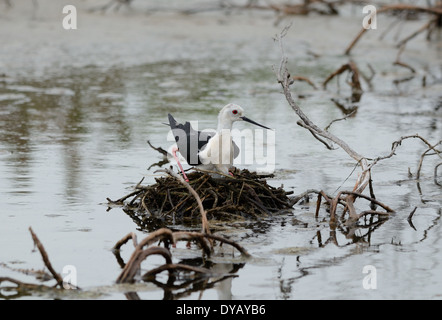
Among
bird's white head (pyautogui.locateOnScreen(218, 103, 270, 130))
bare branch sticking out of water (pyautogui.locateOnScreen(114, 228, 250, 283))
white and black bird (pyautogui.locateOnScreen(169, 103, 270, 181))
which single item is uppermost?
bird's white head (pyautogui.locateOnScreen(218, 103, 270, 130))

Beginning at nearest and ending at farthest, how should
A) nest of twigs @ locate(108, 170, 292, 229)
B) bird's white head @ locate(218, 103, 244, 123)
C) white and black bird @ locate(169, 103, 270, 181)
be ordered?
nest of twigs @ locate(108, 170, 292, 229) → white and black bird @ locate(169, 103, 270, 181) → bird's white head @ locate(218, 103, 244, 123)

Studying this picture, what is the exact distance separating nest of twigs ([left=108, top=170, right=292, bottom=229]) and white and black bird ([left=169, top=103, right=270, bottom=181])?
0.09 metres

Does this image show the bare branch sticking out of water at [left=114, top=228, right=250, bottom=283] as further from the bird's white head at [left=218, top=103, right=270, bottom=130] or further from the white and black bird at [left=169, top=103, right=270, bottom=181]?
the bird's white head at [left=218, top=103, right=270, bottom=130]

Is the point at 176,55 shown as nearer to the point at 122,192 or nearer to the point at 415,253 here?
the point at 122,192

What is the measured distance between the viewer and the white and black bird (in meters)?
6.53

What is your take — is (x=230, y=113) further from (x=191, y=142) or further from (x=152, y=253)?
(x=152, y=253)

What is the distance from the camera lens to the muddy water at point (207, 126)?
→ 5.41 meters

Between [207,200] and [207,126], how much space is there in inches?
140

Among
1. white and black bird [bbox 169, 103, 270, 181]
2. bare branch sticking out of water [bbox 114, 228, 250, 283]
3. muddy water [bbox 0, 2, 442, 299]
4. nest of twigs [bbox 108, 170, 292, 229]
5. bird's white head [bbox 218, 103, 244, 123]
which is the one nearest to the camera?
bare branch sticking out of water [bbox 114, 228, 250, 283]

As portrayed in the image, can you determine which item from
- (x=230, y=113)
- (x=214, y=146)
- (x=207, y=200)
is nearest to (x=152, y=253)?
(x=207, y=200)

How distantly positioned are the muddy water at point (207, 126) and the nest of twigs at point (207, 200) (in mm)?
129

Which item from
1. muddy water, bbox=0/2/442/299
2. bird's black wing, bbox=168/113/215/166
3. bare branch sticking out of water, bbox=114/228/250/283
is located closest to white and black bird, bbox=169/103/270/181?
bird's black wing, bbox=168/113/215/166

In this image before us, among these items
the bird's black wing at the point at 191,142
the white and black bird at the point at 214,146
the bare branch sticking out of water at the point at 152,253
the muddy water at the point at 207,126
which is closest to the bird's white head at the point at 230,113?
the white and black bird at the point at 214,146
